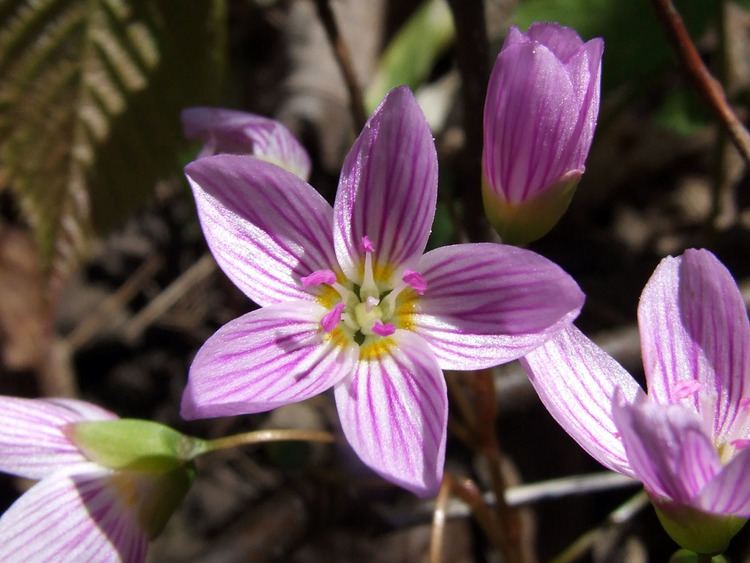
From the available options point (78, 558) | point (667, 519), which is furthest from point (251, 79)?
point (667, 519)

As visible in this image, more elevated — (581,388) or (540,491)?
(581,388)

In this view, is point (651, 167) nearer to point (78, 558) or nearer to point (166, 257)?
point (166, 257)

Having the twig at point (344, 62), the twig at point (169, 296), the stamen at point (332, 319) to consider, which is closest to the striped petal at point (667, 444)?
the stamen at point (332, 319)

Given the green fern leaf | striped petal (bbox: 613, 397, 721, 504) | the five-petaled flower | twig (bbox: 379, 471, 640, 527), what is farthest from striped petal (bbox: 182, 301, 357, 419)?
the green fern leaf

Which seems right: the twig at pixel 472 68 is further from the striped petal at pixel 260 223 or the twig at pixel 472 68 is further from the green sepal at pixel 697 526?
the green sepal at pixel 697 526

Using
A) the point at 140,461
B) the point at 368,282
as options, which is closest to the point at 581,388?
the point at 368,282

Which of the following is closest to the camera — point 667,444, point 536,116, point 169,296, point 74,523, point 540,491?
point 667,444

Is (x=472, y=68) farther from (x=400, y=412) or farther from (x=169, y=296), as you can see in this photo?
(x=169, y=296)

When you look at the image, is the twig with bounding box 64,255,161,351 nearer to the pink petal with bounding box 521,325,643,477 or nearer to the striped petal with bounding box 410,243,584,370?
the striped petal with bounding box 410,243,584,370
